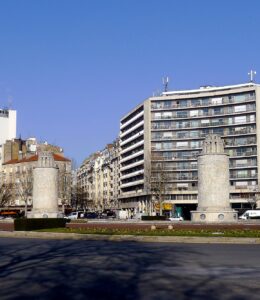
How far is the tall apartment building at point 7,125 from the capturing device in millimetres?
159875

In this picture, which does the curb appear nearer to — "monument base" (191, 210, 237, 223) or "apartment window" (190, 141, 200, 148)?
"monument base" (191, 210, 237, 223)

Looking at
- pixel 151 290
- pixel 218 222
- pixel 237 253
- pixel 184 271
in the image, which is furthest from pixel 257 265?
pixel 218 222

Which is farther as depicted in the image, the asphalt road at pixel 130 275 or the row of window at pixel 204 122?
the row of window at pixel 204 122

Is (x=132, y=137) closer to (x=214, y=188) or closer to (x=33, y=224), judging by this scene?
(x=214, y=188)

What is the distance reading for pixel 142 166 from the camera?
124188mm

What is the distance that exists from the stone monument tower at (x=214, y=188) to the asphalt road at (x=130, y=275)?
31838 millimetres

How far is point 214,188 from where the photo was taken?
181 feet

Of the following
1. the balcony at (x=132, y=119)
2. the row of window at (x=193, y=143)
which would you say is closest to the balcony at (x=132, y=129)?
the balcony at (x=132, y=119)

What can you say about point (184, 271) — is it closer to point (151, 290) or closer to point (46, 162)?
point (151, 290)

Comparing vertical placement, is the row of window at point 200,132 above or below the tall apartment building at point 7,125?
below

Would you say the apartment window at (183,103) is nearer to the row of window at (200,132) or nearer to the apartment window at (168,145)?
the row of window at (200,132)

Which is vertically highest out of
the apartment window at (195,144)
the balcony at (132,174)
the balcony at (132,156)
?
the apartment window at (195,144)

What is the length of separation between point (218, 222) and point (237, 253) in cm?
3113

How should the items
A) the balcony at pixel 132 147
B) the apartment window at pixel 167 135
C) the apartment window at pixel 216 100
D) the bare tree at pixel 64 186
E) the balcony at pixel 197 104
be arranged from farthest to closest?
the bare tree at pixel 64 186, the balcony at pixel 132 147, the apartment window at pixel 167 135, the apartment window at pixel 216 100, the balcony at pixel 197 104
